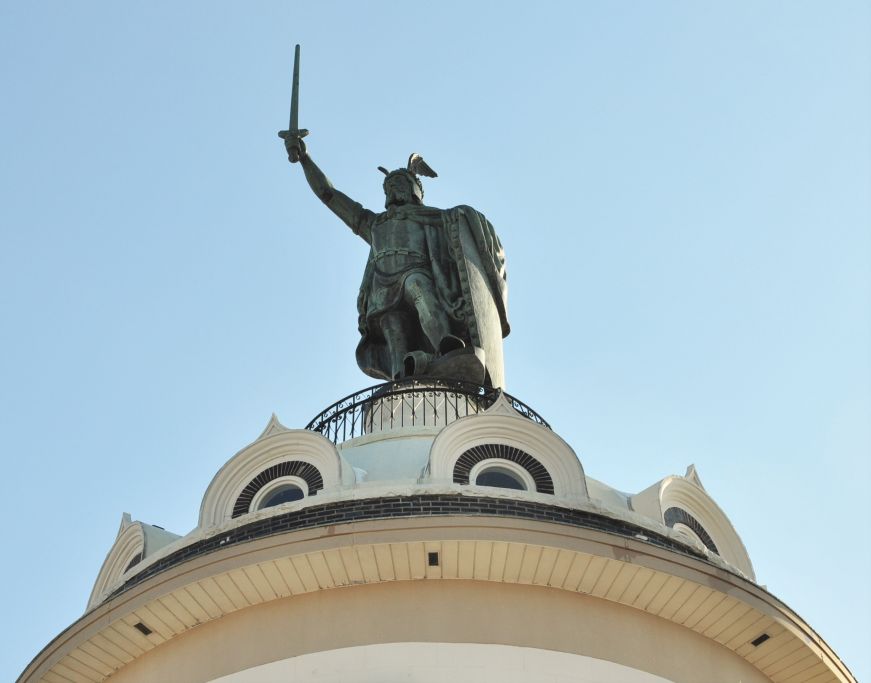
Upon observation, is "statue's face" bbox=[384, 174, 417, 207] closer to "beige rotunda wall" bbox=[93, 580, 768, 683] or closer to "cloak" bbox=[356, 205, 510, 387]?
"cloak" bbox=[356, 205, 510, 387]

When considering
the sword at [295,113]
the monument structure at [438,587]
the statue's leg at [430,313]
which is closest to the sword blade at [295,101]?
the sword at [295,113]

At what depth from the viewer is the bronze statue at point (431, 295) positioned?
2430 cm

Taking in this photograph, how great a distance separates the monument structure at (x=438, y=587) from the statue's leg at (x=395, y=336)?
5.30m

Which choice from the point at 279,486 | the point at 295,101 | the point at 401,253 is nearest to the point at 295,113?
the point at 295,101

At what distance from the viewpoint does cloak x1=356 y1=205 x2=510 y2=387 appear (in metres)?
24.8

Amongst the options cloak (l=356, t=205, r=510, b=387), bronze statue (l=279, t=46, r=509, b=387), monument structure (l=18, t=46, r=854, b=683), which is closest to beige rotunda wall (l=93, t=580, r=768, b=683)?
monument structure (l=18, t=46, r=854, b=683)

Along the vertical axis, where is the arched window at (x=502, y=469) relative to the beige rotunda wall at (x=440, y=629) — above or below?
above

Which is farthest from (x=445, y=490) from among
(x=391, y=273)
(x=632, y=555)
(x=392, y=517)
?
(x=391, y=273)

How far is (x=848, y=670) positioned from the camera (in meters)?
18.8

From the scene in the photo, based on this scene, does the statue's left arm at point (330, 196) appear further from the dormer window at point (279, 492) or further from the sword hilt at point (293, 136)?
the dormer window at point (279, 492)

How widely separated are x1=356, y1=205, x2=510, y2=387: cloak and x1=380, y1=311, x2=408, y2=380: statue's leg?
0.72 ft

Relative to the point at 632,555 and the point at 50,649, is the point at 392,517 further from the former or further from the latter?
the point at 50,649

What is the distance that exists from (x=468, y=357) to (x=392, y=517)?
657cm

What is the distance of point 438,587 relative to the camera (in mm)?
17469
